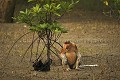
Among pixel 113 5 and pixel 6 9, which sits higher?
pixel 113 5

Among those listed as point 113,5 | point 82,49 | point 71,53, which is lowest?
point 82,49

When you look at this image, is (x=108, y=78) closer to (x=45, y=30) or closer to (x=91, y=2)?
(x=45, y=30)

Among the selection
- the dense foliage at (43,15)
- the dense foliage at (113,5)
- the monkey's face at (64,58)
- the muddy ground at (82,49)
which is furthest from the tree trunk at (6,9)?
the monkey's face at (64,58)

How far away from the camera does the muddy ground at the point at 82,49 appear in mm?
8062

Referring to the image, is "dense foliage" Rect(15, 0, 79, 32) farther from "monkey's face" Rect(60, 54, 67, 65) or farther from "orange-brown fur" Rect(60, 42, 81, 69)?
"monkey's face" Rect(60, 54, 67, 65)

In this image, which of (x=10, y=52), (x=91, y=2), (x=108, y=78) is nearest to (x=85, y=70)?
(x=108, y=78)

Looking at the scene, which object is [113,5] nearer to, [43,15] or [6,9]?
[43,15]

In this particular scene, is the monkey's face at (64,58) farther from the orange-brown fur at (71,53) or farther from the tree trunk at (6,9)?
the tree trunk at (6,9)

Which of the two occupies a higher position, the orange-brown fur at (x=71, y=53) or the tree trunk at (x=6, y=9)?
the tree trunk at (x=6, y=9)

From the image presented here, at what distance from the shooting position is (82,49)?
10922 millimetres

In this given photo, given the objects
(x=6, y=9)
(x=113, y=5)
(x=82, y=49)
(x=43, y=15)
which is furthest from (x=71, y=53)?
(x=6, y=9)


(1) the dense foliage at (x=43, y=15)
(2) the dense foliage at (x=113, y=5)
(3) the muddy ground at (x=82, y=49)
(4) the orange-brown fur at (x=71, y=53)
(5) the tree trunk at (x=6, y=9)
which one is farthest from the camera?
(5) the tree trunk at (x=6, y=9)

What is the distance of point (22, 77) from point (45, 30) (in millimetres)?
991

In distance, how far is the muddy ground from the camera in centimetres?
806
